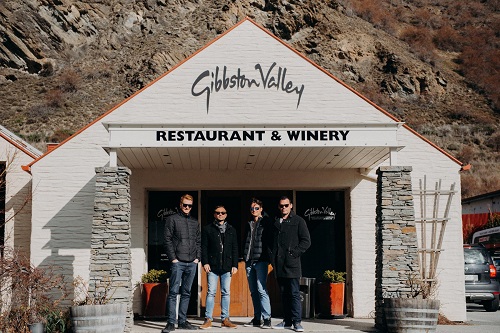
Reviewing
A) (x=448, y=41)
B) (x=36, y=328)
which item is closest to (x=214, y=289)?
(x=36, y=328)

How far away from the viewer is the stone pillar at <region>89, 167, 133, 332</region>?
10828 mm

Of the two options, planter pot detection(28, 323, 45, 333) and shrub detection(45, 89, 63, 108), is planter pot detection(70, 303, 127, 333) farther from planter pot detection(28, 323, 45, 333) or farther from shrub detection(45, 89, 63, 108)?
shrub detection(45, 89, 63, 108)

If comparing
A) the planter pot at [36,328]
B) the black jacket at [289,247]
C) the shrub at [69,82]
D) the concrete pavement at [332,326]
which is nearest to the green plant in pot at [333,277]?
the concrete pavement at [332,326]

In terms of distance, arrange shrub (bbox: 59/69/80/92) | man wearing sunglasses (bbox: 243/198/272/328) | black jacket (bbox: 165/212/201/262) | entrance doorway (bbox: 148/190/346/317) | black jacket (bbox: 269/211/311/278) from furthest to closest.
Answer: shrub (bbox: 59/69/80/92), entrance doorway (bbox: 148/190/346/317), man wearing sunglasses (bbox: 243/198/272/328), black jacket (bbox: 165/212/201/262), black jacket (bbox: 269/211/311/278)

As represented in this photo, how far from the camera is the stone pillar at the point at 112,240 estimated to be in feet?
35.5

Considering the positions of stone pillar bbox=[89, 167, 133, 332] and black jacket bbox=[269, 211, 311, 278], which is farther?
stone pillar bbox=[89, 167, 133, 332]

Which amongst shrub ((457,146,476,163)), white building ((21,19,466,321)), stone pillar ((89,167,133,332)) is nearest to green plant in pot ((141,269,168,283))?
white building ((21,19,466,321))

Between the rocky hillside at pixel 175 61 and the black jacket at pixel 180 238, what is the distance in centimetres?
3119

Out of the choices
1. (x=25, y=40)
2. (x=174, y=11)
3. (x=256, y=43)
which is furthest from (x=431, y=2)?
(x=256, y=43)

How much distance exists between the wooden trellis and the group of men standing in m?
Result: 3.89

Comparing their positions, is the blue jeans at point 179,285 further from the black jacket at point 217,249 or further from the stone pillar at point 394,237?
the stone pillar at point 394,237

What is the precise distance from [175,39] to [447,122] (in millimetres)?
19151

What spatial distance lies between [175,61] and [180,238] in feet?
115

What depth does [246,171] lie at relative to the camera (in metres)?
14.4
